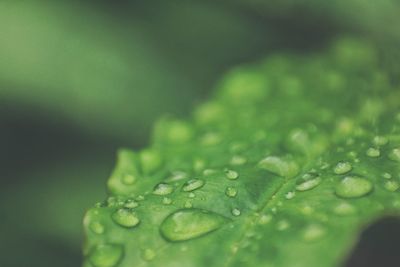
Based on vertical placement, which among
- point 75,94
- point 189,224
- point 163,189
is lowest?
point 189,224

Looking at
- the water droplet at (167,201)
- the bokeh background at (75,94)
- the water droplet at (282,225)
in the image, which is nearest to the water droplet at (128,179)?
the water droplet at (167,201)

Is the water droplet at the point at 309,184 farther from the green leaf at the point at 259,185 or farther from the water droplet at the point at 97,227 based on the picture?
the water droplet at the point at 97,227

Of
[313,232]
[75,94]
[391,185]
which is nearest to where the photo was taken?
[313,232]

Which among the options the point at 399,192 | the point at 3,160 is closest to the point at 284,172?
the point at 399,192

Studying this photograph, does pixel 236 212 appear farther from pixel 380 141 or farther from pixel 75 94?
pixel 75 94

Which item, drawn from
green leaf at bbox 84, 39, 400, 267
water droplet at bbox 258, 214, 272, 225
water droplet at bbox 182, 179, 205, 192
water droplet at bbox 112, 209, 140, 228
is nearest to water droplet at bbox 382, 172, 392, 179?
green leaf at bbox 84, 39, 400, 267

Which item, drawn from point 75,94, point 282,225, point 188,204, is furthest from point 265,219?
point 75,94

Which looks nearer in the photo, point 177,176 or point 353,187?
point 353,187
